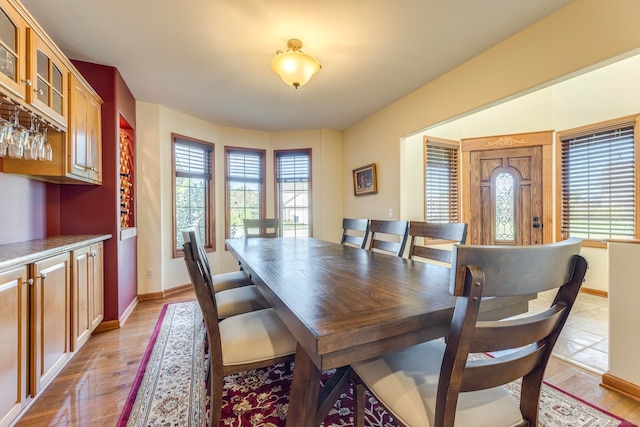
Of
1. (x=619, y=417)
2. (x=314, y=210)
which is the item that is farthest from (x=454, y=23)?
(x=314, y=210)

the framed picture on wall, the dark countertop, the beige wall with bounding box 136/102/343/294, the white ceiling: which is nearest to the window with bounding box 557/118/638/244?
the white ceiling

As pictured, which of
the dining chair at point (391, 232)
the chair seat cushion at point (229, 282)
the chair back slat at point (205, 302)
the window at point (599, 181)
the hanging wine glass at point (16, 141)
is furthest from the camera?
the window at point (599, 181)

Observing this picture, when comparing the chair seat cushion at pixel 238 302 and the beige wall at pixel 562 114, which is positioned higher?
the beige wall at pixel 562 114

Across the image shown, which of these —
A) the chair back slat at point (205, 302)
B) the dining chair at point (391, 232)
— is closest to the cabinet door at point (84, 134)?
the chair back slat at point (205, 302)

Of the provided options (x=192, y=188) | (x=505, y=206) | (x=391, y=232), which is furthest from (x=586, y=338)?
(x=192, y=188)

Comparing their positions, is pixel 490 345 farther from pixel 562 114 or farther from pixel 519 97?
pixel 562 114

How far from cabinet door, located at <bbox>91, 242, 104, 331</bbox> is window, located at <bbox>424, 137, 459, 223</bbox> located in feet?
12.1

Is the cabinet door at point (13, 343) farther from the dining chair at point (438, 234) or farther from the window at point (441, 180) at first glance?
the window at point (441, 180)

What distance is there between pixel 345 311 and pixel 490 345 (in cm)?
41

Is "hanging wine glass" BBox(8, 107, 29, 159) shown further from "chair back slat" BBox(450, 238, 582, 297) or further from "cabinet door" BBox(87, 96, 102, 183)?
"chair back slat" BBox(450, 238, 582, 297)

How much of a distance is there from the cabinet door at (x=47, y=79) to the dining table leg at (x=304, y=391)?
7.05ft

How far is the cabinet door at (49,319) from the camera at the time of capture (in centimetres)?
151

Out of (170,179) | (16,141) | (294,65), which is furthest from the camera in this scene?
(170,179)

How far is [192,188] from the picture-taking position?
4051mm
